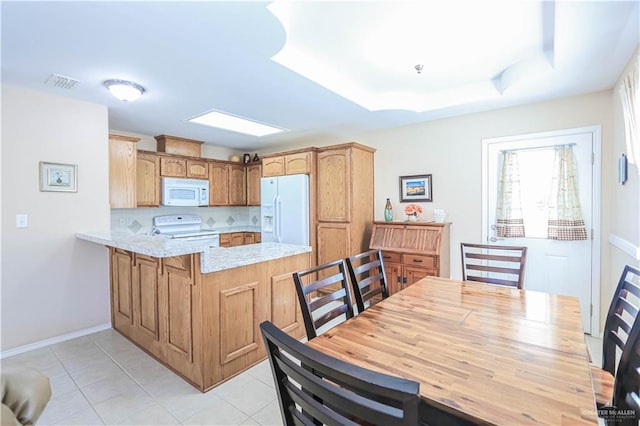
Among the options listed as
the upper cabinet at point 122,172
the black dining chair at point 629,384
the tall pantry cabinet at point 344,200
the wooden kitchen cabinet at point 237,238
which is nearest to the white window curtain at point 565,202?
the tall pantry cabinet at point 344,200

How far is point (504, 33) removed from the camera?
2205mm

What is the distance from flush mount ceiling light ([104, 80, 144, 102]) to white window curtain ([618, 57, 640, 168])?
12.4 feet

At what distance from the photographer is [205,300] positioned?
2.06 metres

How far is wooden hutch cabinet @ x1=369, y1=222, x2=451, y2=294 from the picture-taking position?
3.43m

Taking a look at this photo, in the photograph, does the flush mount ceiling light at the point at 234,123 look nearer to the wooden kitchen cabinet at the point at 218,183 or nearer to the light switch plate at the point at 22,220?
the wooden kitchen cabinet at the point at 218,183

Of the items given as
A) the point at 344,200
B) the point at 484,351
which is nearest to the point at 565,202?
the point at 344,200

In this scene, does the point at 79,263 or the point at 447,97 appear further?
the point at 447,97

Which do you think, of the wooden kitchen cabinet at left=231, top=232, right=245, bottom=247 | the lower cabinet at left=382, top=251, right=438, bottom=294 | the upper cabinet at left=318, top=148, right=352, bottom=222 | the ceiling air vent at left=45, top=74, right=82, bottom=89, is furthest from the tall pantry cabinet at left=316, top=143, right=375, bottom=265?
the ceiling air vent at left=45, top=74, right=82, bottom=89

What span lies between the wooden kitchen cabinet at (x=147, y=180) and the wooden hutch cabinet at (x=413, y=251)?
Result: 3.27 meters

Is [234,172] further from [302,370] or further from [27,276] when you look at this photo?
[302,370]

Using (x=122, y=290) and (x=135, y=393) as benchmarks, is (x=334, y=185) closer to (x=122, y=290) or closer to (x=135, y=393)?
(x=122, y=290)

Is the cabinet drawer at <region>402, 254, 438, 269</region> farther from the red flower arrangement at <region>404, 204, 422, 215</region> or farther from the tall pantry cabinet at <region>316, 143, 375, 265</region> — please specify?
the tall pantry cabinet at <region>316, 143, 375, 265</region>

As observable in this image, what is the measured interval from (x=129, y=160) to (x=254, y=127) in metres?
1.68

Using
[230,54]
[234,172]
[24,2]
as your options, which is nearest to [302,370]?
[230,54]
